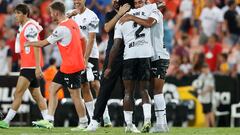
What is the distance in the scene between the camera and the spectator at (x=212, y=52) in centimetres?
2747

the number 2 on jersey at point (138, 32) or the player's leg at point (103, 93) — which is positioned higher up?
the number 2 on jersey at point (138, 32)

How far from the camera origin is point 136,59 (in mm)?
16453

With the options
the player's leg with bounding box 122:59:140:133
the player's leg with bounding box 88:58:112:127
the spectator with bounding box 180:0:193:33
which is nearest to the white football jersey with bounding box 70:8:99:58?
the player's leg with bounding box 88:58:112:127

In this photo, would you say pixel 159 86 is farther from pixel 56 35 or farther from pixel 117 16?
pixel 56 35

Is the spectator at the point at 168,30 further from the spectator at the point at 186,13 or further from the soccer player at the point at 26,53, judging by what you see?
the soccer player at the point at 26,53

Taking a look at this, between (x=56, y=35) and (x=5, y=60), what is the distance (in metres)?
9.83

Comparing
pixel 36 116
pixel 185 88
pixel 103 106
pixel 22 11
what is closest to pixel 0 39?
pixel 36 116

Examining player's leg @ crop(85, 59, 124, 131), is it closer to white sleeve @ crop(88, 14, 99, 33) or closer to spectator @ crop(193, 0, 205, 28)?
white sleeve @ crop(88, 14, 99, 33)

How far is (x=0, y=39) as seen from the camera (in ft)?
92.6

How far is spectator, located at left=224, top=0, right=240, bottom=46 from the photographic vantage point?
28.9 m

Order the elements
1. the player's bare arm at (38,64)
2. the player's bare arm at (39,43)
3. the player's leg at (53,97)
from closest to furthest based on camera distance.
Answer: the player's bare arm at (39,43) < the player's leg at (53,97) < the player's bare arm at (38,64)

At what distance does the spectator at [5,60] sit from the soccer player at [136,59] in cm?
1047

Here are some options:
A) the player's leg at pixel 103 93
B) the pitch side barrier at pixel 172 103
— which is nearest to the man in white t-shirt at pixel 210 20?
the pitch side barrier at pixel 172 103

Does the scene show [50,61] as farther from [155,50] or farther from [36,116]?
[155,50]
